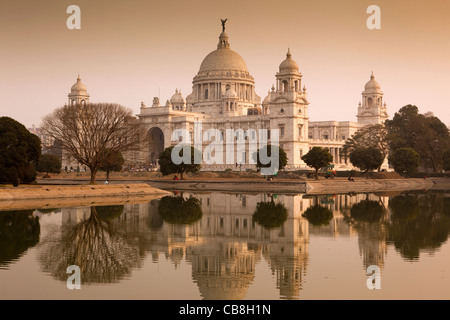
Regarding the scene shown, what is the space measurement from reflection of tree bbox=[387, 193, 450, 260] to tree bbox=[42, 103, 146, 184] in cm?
2569

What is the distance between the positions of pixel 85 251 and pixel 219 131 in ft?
278

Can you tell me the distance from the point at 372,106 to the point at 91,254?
98860mm

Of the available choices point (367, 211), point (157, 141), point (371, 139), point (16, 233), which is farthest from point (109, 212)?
point (157, 141)

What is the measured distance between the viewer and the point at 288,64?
9088 centimetres

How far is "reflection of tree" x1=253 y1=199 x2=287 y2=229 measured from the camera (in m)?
31.0

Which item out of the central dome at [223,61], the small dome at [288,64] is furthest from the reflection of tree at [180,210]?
the central dome at [223,61]

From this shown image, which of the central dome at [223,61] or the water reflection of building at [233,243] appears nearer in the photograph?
the water reflection of building at [233,243]

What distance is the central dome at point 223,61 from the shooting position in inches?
4624

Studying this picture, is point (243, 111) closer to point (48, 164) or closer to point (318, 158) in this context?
point (48, 164)

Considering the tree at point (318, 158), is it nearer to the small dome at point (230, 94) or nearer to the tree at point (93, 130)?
the tree at point (93, 130)

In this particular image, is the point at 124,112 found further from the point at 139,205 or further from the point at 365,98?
the point at 365,98

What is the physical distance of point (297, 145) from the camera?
92.8 m

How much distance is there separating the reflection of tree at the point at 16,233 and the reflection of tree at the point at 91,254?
781mm
